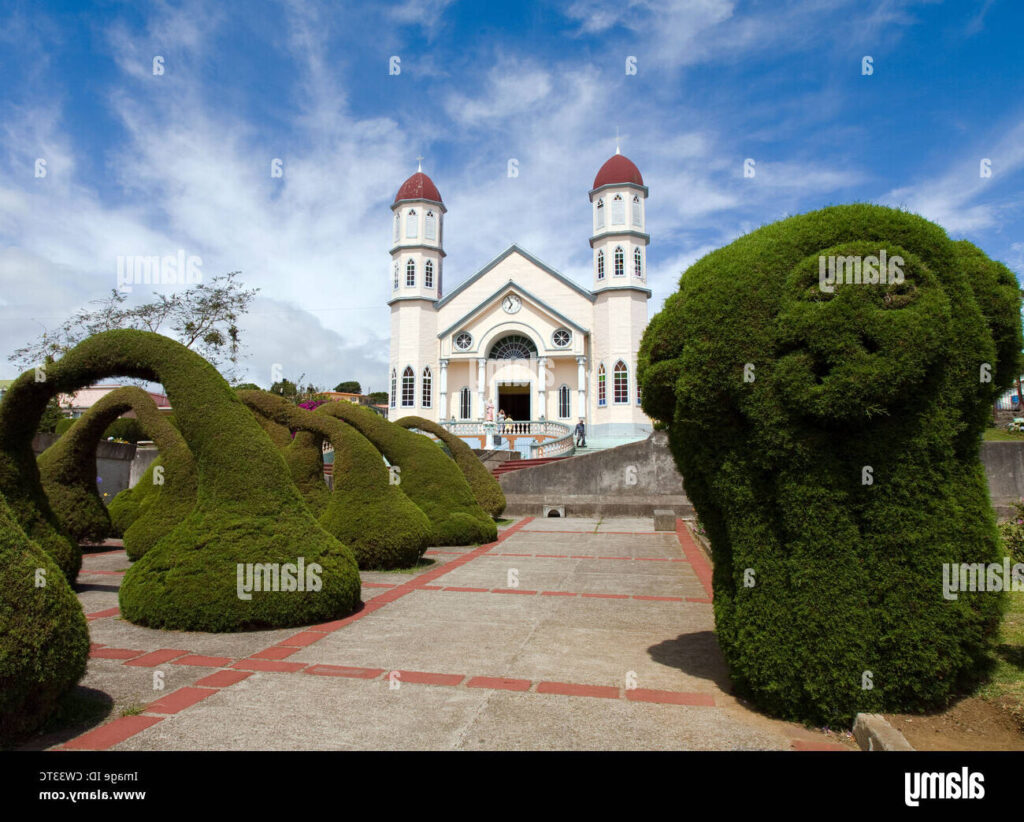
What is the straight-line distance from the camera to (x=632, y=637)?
19.7 feet

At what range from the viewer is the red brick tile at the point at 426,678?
455 centimetres

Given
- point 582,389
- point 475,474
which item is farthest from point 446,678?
point 582,389

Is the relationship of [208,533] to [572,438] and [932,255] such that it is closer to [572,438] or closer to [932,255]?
[932,255]

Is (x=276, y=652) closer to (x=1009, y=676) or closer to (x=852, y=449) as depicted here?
(x=852, y=449)

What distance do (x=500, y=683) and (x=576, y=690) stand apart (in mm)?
557

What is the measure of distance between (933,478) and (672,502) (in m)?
16.7

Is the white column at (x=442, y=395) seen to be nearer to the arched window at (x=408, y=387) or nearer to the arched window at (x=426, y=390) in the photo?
the arched window at (x=426, y=390)

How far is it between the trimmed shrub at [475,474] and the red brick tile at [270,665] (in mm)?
11200

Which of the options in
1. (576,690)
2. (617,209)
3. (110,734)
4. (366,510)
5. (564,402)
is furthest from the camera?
(564,402)

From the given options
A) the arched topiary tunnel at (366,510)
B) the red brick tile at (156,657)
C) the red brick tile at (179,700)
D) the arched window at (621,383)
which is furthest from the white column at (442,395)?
the red brick tile at (179,700)

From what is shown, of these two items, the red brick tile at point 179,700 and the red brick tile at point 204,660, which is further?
the red brick tile at point 204,660

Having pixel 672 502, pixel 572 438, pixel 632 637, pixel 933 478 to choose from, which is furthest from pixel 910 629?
pixel 572 438

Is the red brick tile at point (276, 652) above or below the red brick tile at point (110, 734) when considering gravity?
below

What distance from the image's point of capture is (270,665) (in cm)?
493
